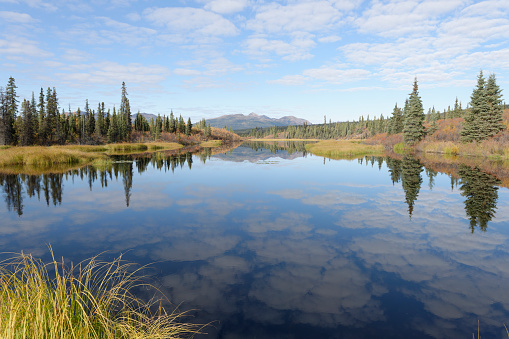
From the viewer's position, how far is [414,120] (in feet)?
177

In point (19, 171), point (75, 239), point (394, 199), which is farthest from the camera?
point (19, 171)

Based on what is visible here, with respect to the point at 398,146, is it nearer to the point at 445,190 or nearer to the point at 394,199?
the point at 445,190

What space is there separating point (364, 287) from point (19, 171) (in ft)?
104

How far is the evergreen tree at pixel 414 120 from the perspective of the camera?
53562 mm

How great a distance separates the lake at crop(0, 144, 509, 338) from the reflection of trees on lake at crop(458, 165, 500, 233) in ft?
0.52

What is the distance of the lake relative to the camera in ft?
18.3

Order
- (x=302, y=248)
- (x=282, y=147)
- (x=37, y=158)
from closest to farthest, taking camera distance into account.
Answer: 1. (x=302, y=248)
2. (x=37, y=158)
3. (x=282, y=147)

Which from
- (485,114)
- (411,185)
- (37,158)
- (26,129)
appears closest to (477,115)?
(485,114)

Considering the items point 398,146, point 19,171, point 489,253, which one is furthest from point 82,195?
point 398,146

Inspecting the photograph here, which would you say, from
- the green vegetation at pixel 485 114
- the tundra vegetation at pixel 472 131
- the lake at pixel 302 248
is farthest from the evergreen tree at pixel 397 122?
the lake at pixel 302 248

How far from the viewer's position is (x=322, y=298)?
6.21m

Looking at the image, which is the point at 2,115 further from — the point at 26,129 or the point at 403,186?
the point at 403,186

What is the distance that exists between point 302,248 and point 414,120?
55223 mm

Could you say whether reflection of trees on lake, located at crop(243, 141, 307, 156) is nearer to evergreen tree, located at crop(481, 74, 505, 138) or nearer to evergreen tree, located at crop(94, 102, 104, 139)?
evergreen tree, located at crop(481, 74, 505, 138)
